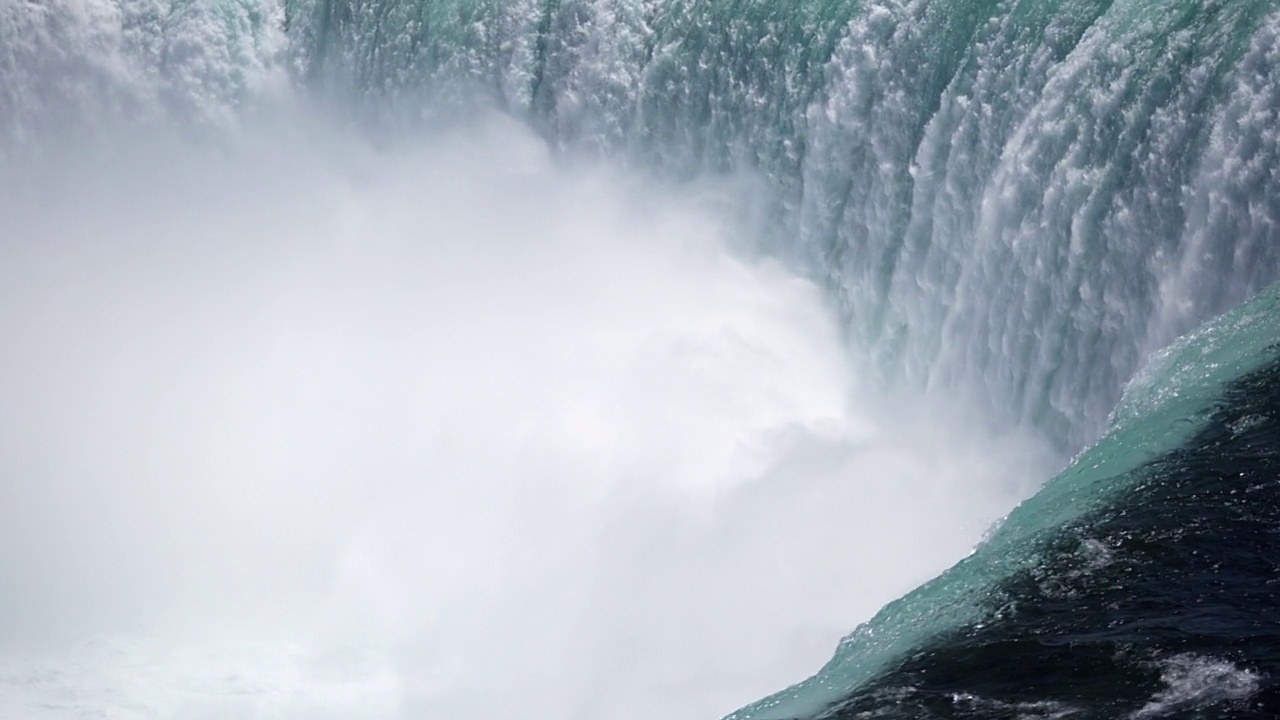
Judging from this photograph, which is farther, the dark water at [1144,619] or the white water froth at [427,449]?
the white water froth at [427,449]

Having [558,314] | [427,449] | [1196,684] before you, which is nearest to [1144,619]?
[1196,684]

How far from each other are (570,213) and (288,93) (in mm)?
4747

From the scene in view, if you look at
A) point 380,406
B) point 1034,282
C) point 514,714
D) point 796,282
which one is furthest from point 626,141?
point 514,714

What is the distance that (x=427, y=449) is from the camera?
16312 mm

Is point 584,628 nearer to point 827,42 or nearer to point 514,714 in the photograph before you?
point 514,714

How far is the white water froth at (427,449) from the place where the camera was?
13969mm

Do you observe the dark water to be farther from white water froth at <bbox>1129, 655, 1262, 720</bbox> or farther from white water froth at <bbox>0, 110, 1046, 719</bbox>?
white water froth at <bbox>0, 110, 1046, 719</bbox>

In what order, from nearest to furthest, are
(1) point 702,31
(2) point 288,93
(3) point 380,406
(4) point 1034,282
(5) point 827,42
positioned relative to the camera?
(4) point 1034,282 < (5) point 827,42 < (1) point 702,31 < (3) point 380,406 < (2) point 288,93

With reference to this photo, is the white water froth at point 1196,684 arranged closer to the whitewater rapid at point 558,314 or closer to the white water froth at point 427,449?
the whitewater rapid at point 558,314

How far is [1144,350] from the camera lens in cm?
1180

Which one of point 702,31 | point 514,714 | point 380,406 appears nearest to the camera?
point 514,714

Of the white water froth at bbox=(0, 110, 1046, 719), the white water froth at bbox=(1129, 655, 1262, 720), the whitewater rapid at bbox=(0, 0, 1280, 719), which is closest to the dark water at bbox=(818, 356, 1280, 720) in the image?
the white water froth at bbox=(1129, 655, 1262, 720)

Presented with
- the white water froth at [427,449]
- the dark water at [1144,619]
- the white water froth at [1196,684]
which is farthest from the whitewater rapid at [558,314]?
the white water froth at [1196,684]

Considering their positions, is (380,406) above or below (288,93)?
below
